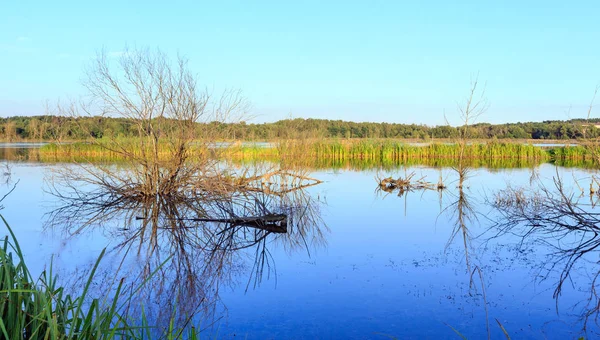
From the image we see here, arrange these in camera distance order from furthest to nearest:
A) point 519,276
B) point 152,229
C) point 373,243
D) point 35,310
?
point 152,229, point 373,243, point 519,276, point 35,310

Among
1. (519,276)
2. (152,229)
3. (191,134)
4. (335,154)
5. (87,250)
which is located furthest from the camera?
(335,154)

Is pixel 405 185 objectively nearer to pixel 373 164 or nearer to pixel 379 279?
pixel 379 279

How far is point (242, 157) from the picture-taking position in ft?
97.7

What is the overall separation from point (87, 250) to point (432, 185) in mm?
12677

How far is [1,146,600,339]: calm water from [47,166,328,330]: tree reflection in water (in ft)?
0.28

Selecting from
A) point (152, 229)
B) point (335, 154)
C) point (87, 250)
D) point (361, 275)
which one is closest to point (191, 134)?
point (152, 229)

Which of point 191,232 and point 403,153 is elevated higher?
point 403,153

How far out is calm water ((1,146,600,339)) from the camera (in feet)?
17.0

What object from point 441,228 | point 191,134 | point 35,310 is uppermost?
point 191,134

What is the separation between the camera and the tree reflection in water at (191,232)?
623 cm

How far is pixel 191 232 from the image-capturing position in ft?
32.0

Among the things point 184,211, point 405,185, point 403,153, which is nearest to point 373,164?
point 403,153

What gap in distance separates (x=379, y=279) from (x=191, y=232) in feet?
13.7

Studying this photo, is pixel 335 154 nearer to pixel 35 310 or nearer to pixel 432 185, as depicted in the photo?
pixel 432 185
